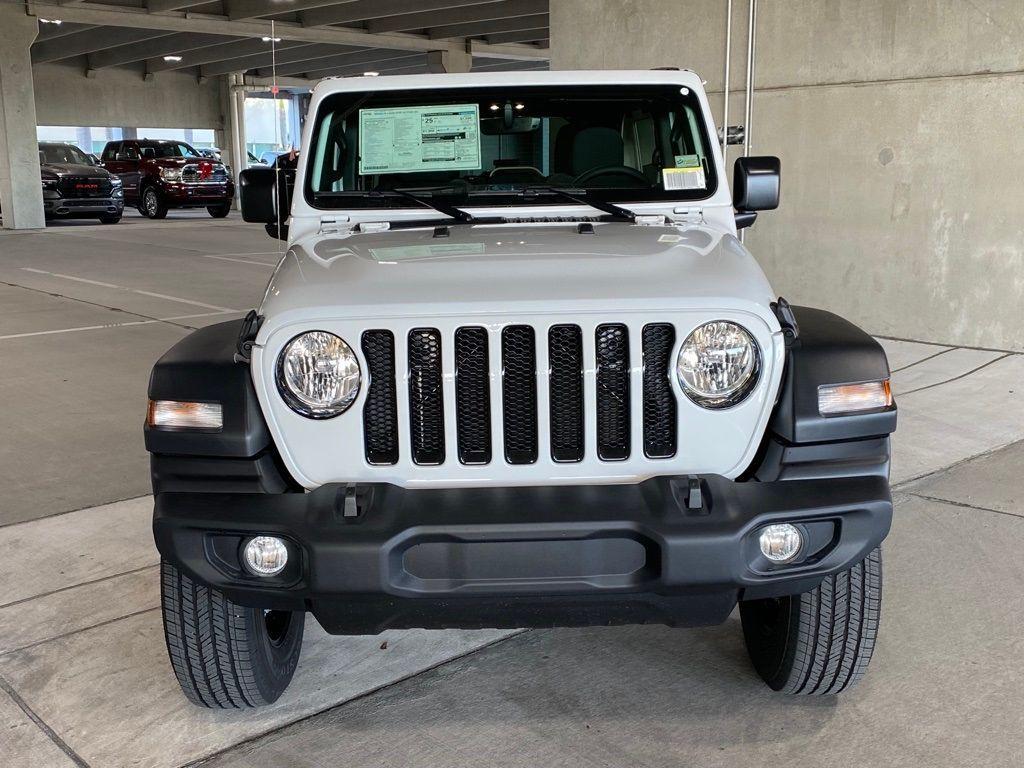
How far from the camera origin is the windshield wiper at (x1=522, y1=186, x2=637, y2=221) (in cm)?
337

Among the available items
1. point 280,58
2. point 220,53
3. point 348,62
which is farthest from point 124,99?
point 348,62

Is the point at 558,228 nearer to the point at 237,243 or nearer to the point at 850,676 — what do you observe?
the point at 850,676

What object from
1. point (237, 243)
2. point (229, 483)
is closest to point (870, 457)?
point (229, 483)

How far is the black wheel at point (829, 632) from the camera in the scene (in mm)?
2660

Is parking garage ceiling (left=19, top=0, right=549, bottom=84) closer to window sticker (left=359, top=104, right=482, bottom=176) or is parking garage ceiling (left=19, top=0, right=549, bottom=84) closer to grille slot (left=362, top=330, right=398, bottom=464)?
window sticker (left=359, top=104, right=482, bottom=176)

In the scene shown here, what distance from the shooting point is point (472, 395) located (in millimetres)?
2393

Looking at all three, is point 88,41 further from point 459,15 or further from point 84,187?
point 459,15

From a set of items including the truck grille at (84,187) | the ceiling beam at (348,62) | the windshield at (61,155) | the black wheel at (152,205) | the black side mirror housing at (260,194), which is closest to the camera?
the black side mirror housing at (260,194)

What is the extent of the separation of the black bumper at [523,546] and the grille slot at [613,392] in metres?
0.12

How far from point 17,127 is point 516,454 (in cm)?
2133

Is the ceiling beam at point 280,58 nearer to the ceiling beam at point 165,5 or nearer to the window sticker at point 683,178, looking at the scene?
the ceiling beam at point 165,5

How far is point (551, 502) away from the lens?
2285 millimetres

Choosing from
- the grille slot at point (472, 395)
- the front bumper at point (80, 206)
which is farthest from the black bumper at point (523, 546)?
the front bumper at point (80, 206)

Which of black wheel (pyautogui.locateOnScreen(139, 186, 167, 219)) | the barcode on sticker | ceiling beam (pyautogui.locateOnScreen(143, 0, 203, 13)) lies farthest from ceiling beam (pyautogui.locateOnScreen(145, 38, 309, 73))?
the barcode on sticker
